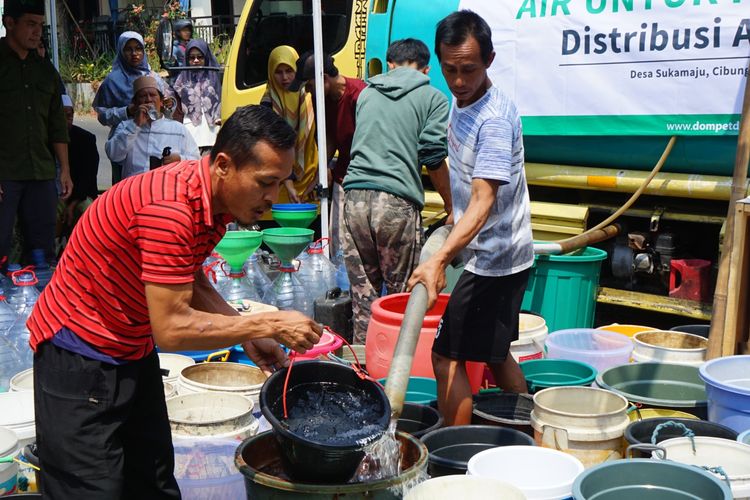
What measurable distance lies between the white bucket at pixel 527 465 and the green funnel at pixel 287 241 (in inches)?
138

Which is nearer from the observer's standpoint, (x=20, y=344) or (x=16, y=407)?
(x=16, y=407)

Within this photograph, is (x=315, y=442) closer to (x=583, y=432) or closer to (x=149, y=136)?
(x=583, y=432)

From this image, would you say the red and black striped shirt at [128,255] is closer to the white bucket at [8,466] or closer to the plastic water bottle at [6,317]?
the white bucket at [8,466]

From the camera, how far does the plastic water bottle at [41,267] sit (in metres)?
A: 6.16

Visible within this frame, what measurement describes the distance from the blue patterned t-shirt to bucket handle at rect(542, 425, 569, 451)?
67 cm

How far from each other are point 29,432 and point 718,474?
9.08ft

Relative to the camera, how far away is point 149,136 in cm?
680

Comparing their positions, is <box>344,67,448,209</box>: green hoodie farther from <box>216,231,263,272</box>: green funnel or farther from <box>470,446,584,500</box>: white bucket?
<box>470,446,584,500</box>: white bucket

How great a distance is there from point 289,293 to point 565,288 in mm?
1997

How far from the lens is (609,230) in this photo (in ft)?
19.6

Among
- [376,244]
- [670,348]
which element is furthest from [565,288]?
[376,244]

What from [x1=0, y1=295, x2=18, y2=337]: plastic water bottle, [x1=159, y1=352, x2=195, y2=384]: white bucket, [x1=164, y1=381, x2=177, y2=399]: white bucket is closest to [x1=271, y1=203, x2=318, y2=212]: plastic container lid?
[x1=0, y1=295, x2=18, y2=337]: plastic water bottle

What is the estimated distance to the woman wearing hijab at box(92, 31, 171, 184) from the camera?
7.78 m

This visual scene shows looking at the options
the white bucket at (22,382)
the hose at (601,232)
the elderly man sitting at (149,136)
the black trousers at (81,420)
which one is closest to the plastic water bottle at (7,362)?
the white bucket at (22,382)
